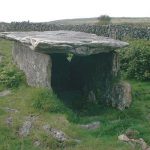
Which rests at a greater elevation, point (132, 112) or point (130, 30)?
point (130, 30)

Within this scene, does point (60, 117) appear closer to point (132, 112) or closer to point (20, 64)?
point (132, 112)

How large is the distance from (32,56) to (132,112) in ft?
12.8

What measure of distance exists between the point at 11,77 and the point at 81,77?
2.64 metres

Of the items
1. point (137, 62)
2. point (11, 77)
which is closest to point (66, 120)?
point (11, 77)

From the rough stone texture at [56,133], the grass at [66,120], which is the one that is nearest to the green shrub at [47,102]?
the grass at [66,120]

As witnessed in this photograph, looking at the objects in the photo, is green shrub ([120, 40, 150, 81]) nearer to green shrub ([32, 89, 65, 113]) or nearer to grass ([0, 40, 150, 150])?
grass ([0, 40, 150, 150])

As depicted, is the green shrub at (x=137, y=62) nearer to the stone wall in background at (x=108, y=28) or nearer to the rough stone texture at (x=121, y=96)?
the rough stone texture at (x=121, y=96)

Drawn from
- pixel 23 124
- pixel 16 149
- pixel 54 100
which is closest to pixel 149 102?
pixel 54 100

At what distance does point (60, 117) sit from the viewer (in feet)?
44.1

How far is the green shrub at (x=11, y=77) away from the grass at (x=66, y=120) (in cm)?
30

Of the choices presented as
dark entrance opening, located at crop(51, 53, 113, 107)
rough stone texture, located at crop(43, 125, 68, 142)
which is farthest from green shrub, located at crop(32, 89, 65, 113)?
dark entrance opening, located at crop(51, 53, 113, 107)

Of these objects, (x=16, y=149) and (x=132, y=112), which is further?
(x=132, y=112)

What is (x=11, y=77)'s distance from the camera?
654 inches

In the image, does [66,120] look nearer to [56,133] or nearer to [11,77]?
[56,133]
